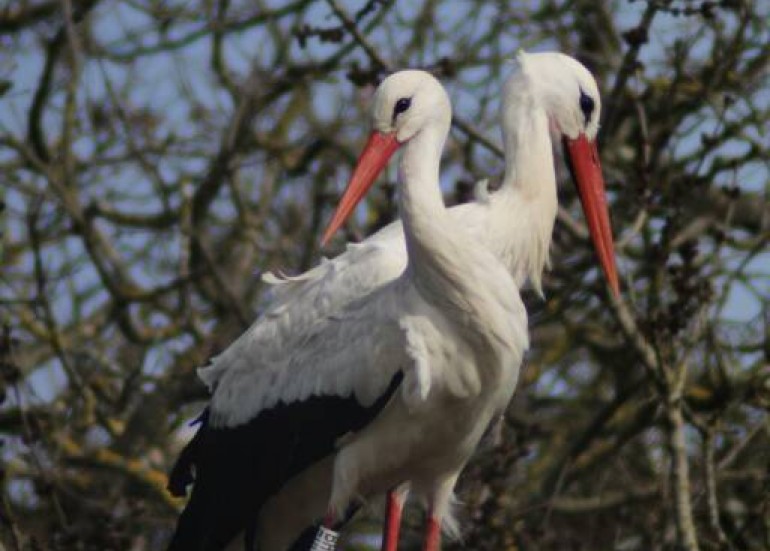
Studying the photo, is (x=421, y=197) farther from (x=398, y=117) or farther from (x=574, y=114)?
(x=574, y=114)

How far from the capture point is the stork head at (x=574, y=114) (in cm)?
750

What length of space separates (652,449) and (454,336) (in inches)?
144

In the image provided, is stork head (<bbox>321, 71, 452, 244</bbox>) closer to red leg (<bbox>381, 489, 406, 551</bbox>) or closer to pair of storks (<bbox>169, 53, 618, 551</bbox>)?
pair of storks (<bbox>169, 53, 618, 551</bbox>)

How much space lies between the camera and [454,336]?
6.97 metres

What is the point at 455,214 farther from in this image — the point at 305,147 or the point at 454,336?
the point at 305,147

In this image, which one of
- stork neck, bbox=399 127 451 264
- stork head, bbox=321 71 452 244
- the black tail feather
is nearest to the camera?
stork neck, bbox=399 127 451 264

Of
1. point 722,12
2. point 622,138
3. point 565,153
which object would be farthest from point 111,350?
point 565,153

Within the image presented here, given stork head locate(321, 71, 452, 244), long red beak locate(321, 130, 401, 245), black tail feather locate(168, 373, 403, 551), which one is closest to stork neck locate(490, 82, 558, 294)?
stork head locate(321, 71, 452, 244)

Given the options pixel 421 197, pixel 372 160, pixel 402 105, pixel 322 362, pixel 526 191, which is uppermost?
pixel 402 105

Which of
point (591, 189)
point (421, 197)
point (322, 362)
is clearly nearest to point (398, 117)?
point (421, 197)

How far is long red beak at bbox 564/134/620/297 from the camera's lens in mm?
7566

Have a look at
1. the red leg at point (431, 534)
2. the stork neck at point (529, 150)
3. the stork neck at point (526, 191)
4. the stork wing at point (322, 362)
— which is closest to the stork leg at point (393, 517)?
the red leg at point (431, 534)

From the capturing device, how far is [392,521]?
299 inches

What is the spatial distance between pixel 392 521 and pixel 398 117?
1.52 metres
